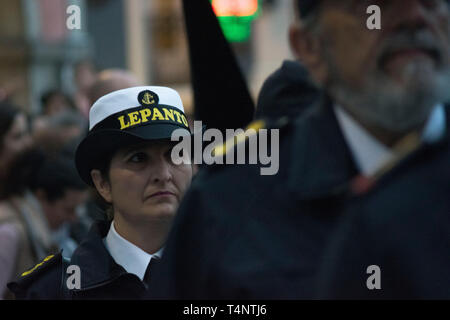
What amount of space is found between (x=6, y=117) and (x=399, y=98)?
456cm

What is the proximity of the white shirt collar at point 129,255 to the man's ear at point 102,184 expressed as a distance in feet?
0.66

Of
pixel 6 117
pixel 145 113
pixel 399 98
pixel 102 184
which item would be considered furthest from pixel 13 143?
pixel 399 98

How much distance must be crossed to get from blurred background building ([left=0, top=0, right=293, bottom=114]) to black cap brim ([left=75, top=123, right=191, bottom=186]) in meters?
13.4

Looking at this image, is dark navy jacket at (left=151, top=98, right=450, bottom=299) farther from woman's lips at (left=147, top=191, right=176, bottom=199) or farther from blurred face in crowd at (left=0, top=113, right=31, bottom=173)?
blurred face in crowd at (left=0, top=113, right=31, bottom=173)

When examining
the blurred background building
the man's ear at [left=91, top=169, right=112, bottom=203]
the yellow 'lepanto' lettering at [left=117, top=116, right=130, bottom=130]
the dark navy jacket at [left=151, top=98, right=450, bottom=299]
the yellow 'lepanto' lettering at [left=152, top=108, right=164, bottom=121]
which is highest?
the blurred background building

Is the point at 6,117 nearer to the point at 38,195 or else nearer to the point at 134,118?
the point at 38,195

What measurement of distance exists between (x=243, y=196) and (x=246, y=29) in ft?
57.7

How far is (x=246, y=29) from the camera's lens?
64.5 ft


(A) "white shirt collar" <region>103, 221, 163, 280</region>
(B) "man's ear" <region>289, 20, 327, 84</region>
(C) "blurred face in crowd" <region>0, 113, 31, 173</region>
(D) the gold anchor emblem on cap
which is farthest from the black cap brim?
(C) "blurred face in crowd" <region>0, 113, 31, 173</region>

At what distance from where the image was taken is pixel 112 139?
371 centimetres

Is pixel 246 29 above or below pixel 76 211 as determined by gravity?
above

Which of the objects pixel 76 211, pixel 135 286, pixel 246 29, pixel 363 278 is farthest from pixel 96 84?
pixel 246 29

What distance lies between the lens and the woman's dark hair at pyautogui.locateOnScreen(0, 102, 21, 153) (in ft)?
20.6

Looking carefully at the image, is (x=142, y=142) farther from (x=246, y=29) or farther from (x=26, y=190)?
(x=246, y=29)
